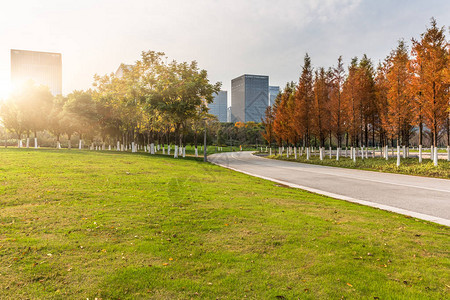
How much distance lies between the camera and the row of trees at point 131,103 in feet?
109

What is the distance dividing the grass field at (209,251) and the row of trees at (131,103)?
1008 inches

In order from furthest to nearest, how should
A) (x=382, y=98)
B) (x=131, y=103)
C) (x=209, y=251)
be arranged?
(x=131, y=103), (x=382, y=98), (x=209, y=251)

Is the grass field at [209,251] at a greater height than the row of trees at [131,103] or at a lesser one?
lesser

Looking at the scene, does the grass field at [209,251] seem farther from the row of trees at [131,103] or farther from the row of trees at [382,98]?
the row of trees at [131,103]

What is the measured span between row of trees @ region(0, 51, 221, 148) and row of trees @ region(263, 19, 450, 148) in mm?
13657

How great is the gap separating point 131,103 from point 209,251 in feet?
111

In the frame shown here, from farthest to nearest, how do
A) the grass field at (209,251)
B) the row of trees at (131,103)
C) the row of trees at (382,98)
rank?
the row of trees at (131,103) → the row of trees at (382,98) → the grass field at (209,251)

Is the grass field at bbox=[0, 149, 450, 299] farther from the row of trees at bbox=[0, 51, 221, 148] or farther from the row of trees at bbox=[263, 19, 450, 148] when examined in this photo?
the row of trees at bbox=[0, 51, 221, 148]

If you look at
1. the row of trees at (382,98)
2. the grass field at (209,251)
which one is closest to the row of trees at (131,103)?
the row of trees at (382,98)

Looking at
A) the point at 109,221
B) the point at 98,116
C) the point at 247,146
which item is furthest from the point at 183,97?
the point at 247,146

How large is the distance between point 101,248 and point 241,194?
635cm

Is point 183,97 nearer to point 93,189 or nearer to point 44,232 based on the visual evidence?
point 93,189

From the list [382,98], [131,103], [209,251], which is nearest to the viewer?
[209,251]

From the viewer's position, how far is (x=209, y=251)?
16.1ft
